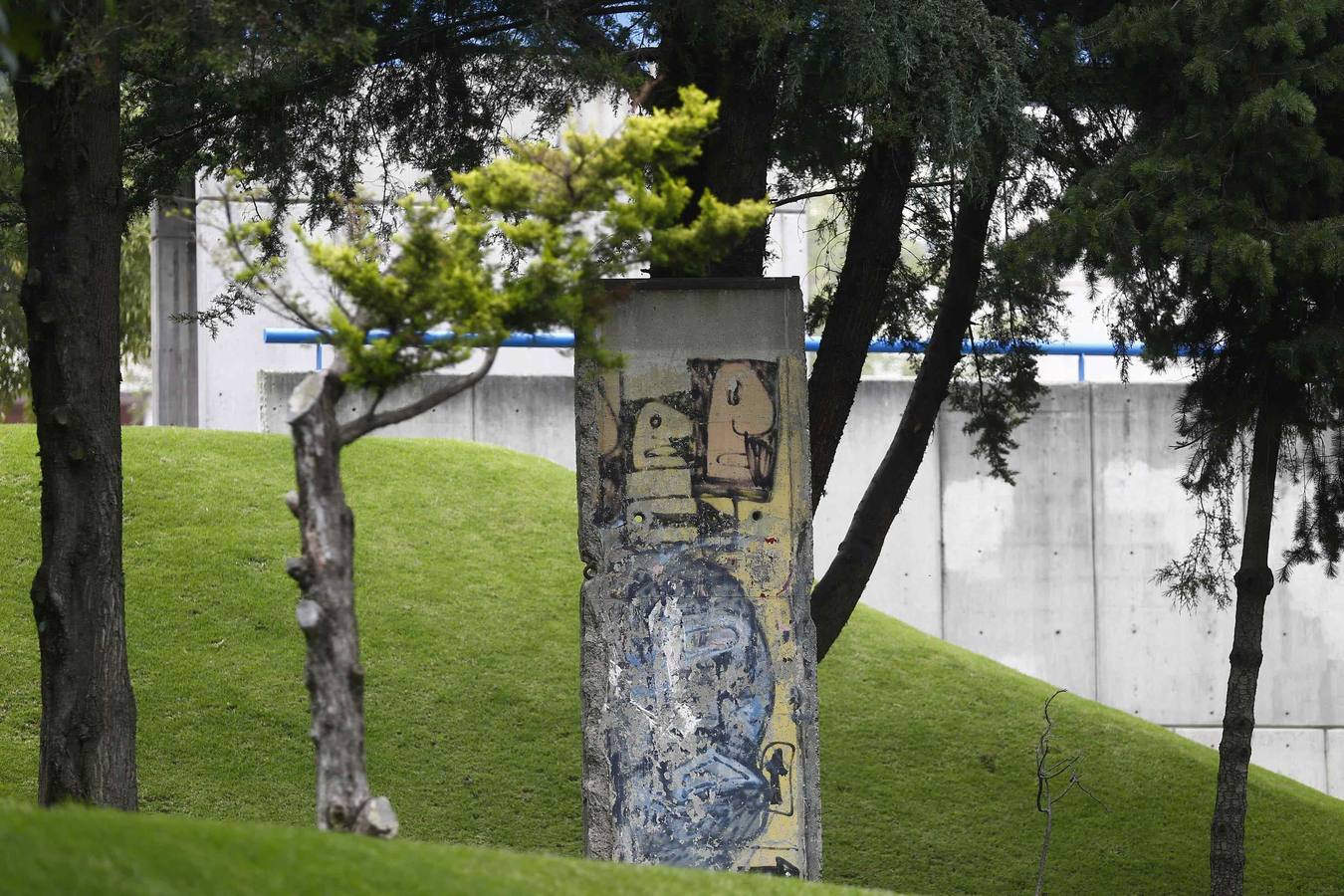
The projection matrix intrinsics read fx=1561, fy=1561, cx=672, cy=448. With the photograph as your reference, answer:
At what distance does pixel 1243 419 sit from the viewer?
382 inches

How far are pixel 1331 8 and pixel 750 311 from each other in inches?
130

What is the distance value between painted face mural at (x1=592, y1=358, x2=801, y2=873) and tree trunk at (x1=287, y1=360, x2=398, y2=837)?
2.46 metres

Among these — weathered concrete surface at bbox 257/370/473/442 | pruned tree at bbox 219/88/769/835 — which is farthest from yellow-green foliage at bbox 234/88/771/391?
weathered concrete surface at bbox 257/370/473/442

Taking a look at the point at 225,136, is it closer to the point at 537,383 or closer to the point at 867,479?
the point at 537,383

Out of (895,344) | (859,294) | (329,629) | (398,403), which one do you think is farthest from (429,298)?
(398,403)

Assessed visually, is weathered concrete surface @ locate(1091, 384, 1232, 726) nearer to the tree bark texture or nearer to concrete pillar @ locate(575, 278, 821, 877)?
the tree bark texture

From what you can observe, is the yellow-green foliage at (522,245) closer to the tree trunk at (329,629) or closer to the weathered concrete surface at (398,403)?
the tree trunk at (329,629)

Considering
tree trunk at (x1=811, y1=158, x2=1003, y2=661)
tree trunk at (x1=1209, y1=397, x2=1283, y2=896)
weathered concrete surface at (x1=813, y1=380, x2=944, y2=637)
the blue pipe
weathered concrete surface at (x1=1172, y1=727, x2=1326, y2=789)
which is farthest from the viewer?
weathered concrete surface at (x1=1172, y1=727, x2=1326, y2=789)

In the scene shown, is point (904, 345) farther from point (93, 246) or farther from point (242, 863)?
point (242, 863)

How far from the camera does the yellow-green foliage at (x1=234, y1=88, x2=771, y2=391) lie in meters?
5.59

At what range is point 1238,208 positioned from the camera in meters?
8.02

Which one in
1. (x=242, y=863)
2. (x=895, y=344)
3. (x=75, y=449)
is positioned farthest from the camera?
(x=895, y=344)

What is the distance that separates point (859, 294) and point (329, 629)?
4.97 metres

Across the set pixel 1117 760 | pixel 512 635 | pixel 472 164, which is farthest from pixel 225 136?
pixel 1117 760
